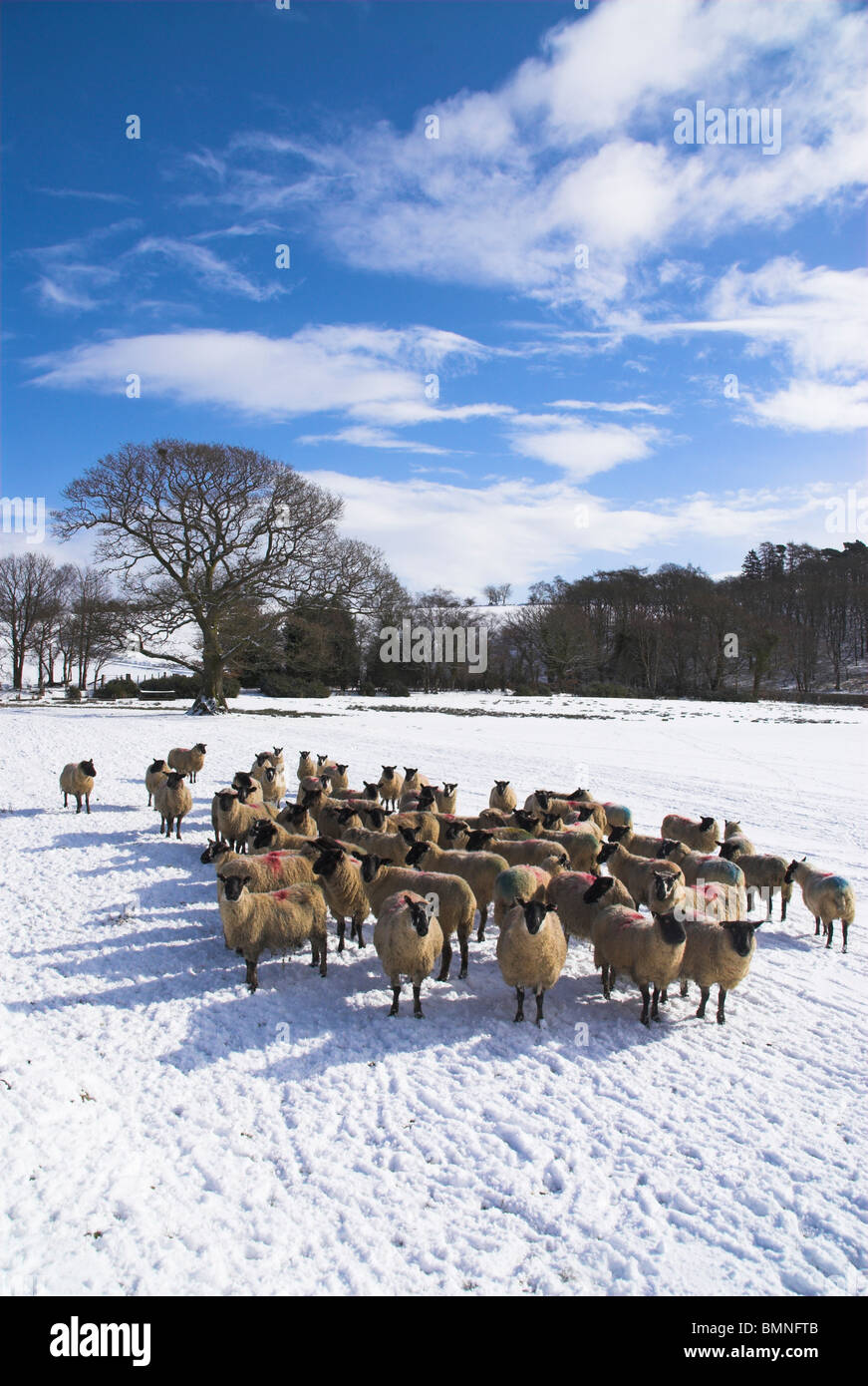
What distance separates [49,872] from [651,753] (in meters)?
19.6

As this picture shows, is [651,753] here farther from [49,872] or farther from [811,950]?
[49,872]

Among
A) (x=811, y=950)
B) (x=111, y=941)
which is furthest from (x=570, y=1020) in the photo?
(x=111, y=941)

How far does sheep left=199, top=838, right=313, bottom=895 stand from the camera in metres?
7.54

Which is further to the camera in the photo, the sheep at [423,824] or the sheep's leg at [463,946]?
the sheep at [423,824]

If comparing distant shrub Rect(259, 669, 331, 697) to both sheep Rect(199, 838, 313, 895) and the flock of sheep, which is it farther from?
sheep Rect(199, 838, 313, 895)

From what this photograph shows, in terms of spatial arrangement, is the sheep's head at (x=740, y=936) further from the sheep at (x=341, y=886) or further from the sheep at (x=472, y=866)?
the sheep at (x=341, y=886)

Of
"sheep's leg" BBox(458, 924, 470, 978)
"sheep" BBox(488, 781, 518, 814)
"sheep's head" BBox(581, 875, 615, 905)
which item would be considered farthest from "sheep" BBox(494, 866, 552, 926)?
"sheep" BBox(488, 781, 518, 814)

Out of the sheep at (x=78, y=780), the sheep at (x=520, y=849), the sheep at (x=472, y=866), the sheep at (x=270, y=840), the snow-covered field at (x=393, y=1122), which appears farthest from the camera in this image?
the sheep at (x=78, y=780)

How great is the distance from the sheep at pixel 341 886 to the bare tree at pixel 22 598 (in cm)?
5854

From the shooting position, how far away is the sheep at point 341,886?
788 centimetres

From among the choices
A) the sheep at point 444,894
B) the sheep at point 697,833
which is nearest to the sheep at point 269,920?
the sheep at point 444,894

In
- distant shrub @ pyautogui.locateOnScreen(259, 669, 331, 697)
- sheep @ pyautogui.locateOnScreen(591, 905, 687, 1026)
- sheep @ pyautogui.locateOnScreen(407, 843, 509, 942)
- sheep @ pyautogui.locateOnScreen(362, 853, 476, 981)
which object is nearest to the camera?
sheep @ pyautogui.locateOnScreen(591, 905, 687, 1026)

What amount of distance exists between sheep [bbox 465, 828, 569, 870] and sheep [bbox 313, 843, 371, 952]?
5.54 feet

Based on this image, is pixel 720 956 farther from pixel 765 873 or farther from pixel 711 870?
pixel 765 873
